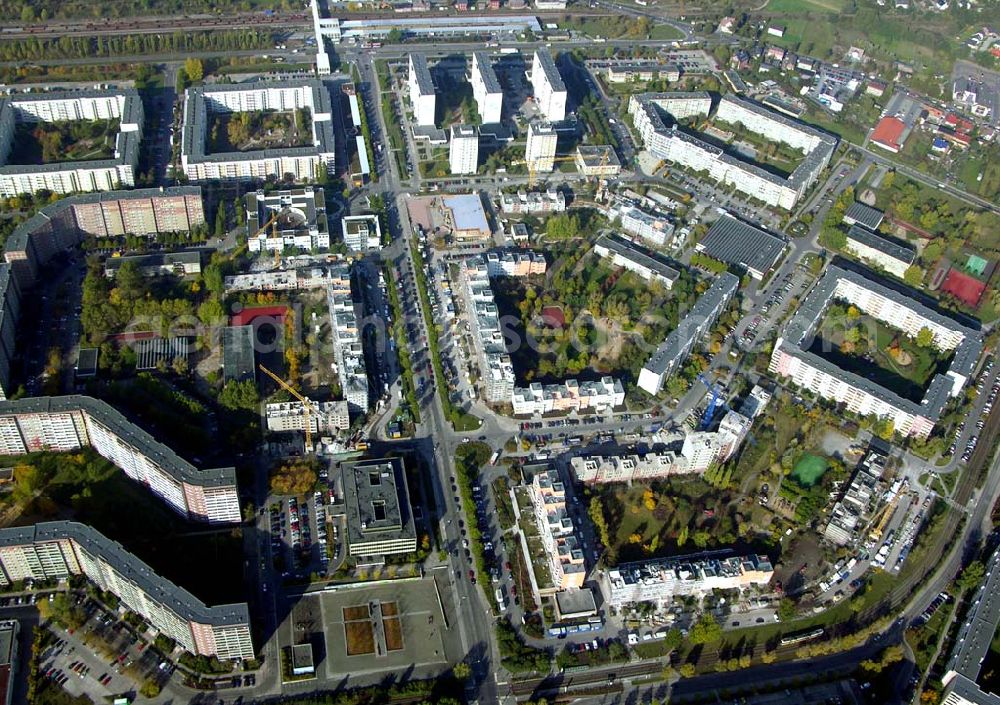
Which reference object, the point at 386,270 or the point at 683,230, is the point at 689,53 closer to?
the point at 683,230

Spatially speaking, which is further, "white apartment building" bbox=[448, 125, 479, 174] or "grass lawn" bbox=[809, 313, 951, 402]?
"white apartment building" bbox=[448, 125, 479, 174]

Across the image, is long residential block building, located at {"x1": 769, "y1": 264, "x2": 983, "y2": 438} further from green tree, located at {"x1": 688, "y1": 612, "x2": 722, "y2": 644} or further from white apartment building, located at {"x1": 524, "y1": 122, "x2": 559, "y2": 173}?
white apartment building, located at {"x1": 524, "y1": 122, "x2": 559, "y2": 173}

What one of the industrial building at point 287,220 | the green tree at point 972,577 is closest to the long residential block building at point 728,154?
the industrial building at point 287,220

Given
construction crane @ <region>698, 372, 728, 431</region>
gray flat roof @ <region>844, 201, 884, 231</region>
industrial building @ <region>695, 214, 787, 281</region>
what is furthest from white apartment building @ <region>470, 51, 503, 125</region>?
construction crane @ <region>698, 372, 728, 431</region>

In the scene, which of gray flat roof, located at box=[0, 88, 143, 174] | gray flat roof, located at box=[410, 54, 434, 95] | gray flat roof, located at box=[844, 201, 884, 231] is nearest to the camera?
gray flat roof, located at box=[0, 88, 143, 174]

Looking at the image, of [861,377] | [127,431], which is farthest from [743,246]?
[127,431]

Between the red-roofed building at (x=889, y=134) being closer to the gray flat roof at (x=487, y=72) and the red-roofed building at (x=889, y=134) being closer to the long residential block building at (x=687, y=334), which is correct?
the long residential block building at (x=687, y=334)

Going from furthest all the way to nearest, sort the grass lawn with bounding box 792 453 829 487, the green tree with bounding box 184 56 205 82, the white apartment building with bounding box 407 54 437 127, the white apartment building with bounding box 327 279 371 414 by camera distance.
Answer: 1. the green tree with bounding box 184 56 205 82
2. the white apartment building with bounding box 407 54 437 127
3. the white apartment building with bounding box 327 279 371 414
4. the grass lawn with bounding box 792 453 829 487
